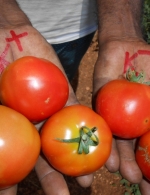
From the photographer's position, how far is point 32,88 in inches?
70.5

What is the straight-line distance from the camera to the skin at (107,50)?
1904mm

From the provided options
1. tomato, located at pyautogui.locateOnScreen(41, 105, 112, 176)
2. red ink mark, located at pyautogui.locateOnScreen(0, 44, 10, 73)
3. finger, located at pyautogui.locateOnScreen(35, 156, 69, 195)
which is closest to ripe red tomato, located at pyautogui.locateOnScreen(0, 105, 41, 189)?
tomato, located at pyautogui.locateOnScreen(41, 105, 112, 176)

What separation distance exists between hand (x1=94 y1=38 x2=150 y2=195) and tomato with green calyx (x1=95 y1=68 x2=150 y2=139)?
0.47 feet

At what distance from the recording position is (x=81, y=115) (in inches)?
69.1

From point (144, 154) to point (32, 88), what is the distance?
701 millimetres

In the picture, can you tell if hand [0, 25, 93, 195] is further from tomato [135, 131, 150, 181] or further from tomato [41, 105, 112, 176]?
tomato [135, 131, 150, 181]

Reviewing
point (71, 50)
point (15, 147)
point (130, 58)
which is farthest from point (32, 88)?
point (71, 50)

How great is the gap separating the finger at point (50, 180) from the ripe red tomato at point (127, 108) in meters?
0.39

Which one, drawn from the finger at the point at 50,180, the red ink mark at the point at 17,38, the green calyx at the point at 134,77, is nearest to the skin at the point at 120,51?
the green calyx at the point at 134,77

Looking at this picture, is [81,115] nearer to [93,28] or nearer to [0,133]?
[0,133]

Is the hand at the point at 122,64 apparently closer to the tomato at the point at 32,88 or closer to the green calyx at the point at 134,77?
the green calyx at the point at 134,77

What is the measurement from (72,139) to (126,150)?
0.47 metres

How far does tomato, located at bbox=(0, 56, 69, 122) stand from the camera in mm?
1790

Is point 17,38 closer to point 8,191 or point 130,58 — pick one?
point 130,58
